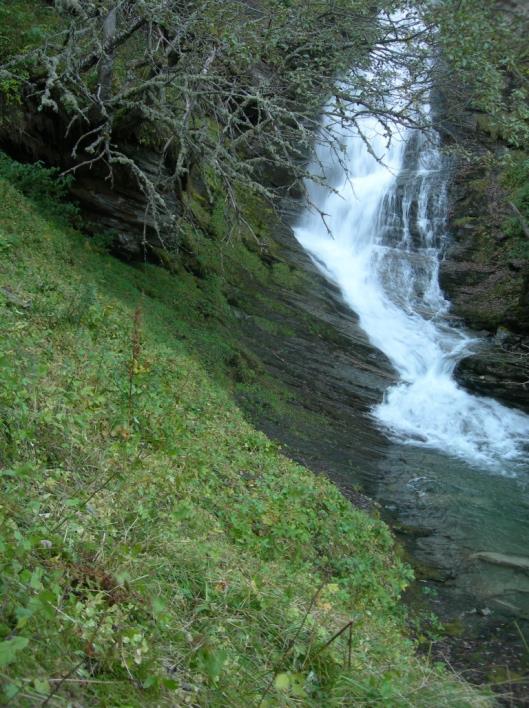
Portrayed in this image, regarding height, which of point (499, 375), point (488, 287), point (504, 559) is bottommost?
point (504, 559)

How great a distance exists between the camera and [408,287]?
61.5 feet

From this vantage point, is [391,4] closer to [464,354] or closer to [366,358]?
[366,358]

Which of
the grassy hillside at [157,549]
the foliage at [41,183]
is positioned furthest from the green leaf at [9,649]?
the foliage at [41,183]

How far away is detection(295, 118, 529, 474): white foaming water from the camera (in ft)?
45.7

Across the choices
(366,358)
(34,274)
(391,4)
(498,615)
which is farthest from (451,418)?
(34,274)

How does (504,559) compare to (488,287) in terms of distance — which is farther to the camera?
(488,287)

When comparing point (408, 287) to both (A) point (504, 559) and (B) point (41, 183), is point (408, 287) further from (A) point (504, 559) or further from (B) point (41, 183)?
(A) point (504, 559)

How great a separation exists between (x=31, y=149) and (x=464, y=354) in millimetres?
11327

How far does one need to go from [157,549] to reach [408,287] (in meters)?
16.4

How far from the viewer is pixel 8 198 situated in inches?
388

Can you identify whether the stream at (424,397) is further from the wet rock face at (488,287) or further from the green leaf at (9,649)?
the green leaf at (9,649)

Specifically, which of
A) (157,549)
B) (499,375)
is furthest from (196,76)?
(499,375)

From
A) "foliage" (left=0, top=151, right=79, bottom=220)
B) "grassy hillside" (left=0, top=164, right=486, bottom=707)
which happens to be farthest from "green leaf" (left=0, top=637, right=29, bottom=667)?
"foliage" (left=0, top=151, right=79, bottom=220)

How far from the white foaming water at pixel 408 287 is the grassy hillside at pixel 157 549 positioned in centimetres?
646
